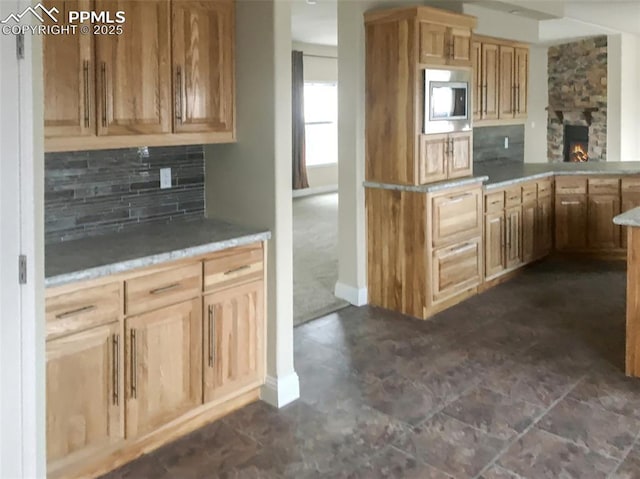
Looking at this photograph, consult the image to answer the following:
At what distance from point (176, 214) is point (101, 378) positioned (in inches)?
44.0

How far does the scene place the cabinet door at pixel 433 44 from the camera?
439 cm

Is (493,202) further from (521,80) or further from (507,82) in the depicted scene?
(521,80)

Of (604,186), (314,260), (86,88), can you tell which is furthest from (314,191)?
(86,88)

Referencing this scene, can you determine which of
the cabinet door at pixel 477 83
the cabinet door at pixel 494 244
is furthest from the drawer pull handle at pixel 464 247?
the cabinet door at pixel 477 83

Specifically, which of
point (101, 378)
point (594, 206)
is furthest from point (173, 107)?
point (594, 206)

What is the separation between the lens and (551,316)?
15.6ft

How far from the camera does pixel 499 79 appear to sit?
620cm

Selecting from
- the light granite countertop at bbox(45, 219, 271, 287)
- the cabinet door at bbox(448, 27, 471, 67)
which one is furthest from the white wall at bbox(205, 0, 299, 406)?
the cabinet door at bbox(448, 27, 471, 67)

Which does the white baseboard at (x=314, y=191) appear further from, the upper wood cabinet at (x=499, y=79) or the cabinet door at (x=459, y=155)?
the cabinet door at (x=459, y=155)

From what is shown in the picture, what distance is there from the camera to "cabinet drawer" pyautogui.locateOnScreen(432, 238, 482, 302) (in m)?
4.72

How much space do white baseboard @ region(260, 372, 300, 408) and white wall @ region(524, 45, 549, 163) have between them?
795cm

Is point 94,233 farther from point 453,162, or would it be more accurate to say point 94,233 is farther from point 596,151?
point 596,151

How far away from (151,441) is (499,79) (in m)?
4.85

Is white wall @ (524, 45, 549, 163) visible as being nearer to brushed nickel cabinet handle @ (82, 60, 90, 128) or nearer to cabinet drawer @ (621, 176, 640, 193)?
cabinet drawer @ (621, 176, 640, 193)
